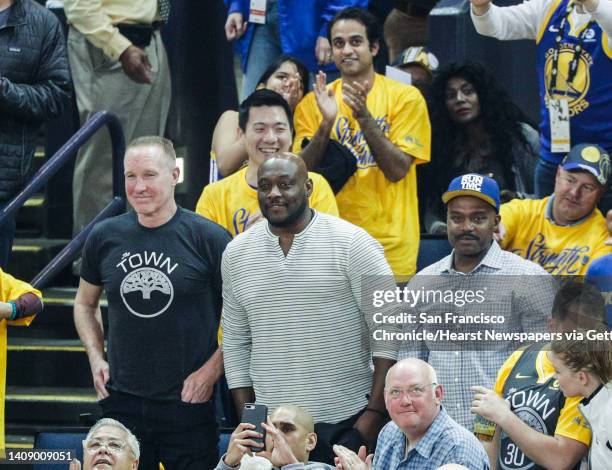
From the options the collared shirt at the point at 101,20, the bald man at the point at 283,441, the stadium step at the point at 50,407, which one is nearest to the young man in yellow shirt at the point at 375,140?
the collared shirt at the point at 101,20

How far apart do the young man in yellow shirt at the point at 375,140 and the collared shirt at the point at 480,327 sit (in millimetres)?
1369

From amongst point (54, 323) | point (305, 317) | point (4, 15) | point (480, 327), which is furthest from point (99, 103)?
point (480, 327)

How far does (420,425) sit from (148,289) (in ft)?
5.10

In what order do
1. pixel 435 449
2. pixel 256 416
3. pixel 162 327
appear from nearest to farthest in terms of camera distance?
pixel 435 449 → pixel 256 416 → pixel 162 327

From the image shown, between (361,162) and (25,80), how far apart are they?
1.91 meters

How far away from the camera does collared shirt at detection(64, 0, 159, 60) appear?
8469mm

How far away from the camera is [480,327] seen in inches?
230

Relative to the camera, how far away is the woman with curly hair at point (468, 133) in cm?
807

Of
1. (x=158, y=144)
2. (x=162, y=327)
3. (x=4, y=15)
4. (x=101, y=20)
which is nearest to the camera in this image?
(x=162, y=327)

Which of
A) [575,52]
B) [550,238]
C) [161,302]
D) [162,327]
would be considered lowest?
[162,327]

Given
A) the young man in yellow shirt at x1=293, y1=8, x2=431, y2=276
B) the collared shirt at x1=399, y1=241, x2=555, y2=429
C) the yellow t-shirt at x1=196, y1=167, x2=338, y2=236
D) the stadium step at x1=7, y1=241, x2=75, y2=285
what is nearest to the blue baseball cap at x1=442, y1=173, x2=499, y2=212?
the collared shirt at x1=399, y1=241, x2=555, y2=429

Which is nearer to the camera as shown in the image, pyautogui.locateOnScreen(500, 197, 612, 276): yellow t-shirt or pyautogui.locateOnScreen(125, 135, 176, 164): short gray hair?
pyautogui.locateOnScreen(125, 135, 176, 164): short gray hair

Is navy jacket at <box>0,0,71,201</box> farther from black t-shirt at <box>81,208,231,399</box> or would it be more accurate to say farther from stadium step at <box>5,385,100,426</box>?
black t-shirt at <box>81,208,231,399</box>

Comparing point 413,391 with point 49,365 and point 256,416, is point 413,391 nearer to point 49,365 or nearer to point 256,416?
point 256,416
